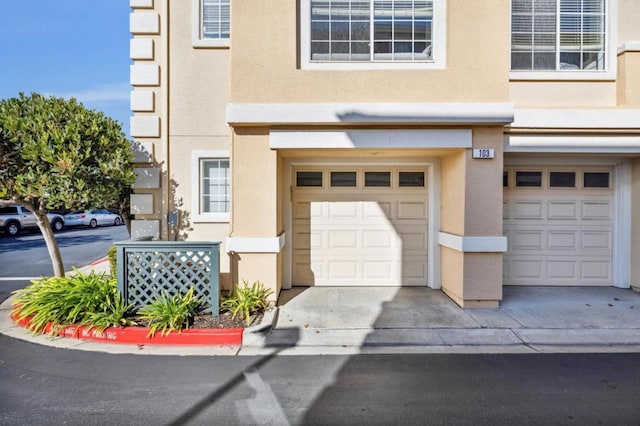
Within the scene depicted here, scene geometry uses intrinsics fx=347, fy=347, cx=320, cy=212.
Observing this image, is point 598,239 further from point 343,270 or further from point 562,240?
point 343,270

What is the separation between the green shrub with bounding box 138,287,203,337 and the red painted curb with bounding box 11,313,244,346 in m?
0.09

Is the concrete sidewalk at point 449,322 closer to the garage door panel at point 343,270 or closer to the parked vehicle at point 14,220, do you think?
the garage door panel at point 343,270

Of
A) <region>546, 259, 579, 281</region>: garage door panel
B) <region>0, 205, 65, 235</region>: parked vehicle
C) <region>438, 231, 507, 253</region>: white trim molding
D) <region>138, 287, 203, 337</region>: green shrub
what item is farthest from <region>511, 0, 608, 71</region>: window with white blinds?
<region>0, 205, 65, 235</region>: parked vehicle

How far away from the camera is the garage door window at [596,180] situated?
7.26 metres

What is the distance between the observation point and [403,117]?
18.6 ft

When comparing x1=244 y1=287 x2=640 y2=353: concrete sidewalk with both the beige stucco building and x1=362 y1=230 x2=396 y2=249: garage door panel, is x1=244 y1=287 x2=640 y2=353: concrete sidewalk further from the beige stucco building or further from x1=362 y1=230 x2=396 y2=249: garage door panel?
x1=362 y1=230 x2=396 y2=249: garage door panel

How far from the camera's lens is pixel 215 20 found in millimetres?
6953

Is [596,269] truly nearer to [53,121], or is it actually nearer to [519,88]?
[519,88]

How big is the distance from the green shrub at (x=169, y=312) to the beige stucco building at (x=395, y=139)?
2.95 feet

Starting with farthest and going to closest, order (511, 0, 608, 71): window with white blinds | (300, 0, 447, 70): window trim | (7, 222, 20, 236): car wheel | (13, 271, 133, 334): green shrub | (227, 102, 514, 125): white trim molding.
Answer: (7, 222, 20, 236): car wheel
(511, 0, 608, 71): window with white blinds
(300, 0, 447, 70): window trim
(227, 102, 514, 125): white trim molding
(13, 271, 133, 334): green shrub

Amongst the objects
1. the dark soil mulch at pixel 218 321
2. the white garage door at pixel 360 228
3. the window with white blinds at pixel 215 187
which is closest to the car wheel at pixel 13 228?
the window with white blinds at pixel 215 187

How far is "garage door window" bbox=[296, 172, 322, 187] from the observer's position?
24.1 feet

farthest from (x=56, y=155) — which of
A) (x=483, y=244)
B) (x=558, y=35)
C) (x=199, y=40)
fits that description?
(x=558, y=35)

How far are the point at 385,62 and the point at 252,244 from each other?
3.86m
